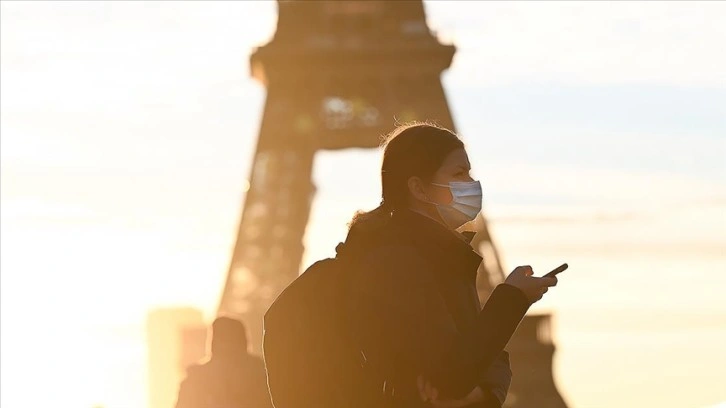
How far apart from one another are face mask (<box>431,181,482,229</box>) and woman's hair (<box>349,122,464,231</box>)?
76 millimetres

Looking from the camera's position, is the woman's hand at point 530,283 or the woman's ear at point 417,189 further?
the woman's ear at point 417,189

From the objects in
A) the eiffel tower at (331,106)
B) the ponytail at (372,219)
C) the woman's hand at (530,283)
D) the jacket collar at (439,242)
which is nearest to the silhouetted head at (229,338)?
the ponytail at (372,219)

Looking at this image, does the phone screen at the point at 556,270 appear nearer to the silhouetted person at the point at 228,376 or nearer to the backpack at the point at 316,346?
the backpack at the point at 316,346

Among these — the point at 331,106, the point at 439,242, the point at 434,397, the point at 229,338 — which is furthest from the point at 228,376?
the point at 331,106

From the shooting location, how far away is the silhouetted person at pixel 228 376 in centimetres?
1038

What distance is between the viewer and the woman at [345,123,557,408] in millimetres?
4852

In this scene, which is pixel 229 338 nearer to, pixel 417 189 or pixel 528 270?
pixel 417 189

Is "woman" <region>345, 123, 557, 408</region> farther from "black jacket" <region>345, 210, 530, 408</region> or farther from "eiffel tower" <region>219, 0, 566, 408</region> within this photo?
"eiffel tower" <region>219, 0, 566, 408</region>

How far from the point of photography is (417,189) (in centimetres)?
516

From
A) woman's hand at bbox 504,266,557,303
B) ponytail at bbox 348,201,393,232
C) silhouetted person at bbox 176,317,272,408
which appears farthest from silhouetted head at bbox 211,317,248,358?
woman's hand at bbox 504,266,557,303

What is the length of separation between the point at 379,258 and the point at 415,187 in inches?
12.2

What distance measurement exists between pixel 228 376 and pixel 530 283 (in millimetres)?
5720

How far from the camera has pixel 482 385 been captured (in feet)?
16.2

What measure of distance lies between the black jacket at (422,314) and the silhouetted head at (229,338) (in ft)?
17.5
